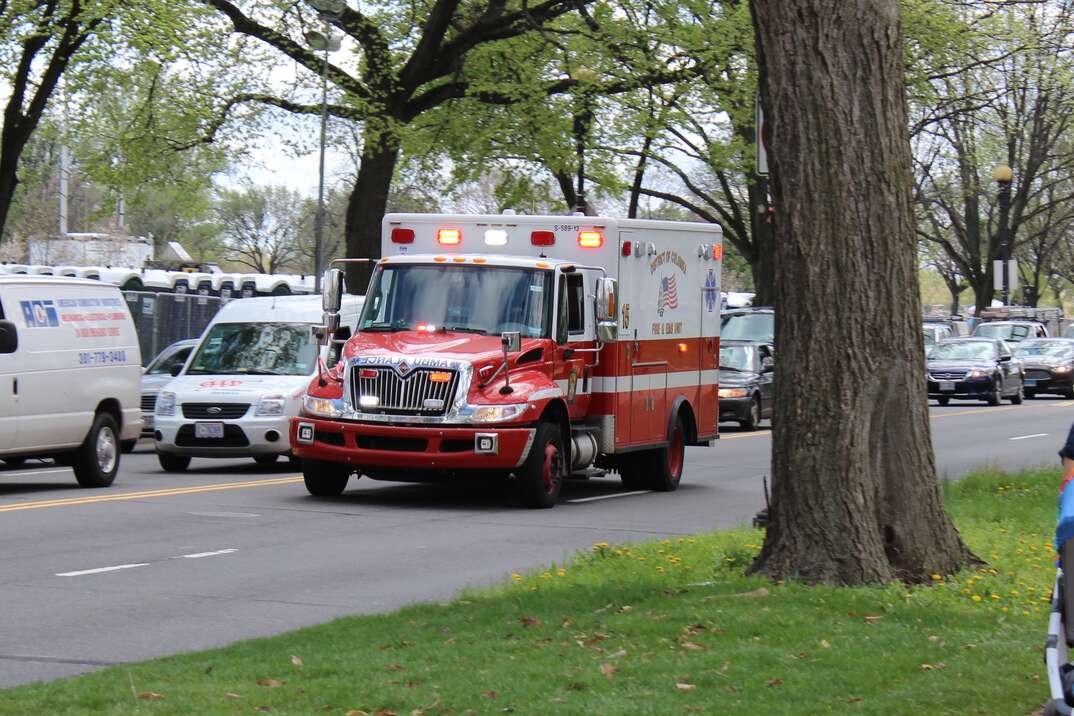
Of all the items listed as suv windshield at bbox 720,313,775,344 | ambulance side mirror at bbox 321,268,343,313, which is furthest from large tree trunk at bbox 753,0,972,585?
suv windshield at bbox 720,313,775,344

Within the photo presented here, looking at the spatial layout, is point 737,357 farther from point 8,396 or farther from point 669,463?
point 8,396

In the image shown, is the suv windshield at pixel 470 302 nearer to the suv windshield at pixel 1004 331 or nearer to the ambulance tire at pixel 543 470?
the ambulance tire at pixel 543 470

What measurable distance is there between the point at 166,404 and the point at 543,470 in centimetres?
602

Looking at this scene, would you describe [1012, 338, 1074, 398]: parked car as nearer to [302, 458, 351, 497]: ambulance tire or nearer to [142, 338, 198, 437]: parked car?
[142, 338, 198, 437]: parked car

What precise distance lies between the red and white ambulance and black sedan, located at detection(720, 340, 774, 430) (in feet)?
38.6

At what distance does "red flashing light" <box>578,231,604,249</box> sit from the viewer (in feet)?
60.1

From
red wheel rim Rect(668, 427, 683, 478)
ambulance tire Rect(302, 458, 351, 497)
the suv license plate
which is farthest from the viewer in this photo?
the suv license plate

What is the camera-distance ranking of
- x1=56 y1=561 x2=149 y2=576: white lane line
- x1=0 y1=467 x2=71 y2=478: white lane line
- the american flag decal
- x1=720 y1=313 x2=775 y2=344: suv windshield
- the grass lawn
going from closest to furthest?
the grass lawn < x1=56 y1=561 x2=149 y2=576: white lane line < the american flag decal < x1=0 y1=467 x2=71 y2=478: white lane line < x1=720 y1=313 x2=775 y2=344: suv windshield

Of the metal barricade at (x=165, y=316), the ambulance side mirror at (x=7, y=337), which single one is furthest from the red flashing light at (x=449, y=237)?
the metal barricade at (x=165, y=316)

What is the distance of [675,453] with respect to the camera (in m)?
20.1

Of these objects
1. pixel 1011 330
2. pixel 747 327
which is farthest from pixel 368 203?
pixel 1011 330

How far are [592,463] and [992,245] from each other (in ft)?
154

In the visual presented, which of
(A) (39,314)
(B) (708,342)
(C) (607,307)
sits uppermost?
(C) (607,307)

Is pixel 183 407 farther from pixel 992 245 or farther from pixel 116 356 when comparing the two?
pixel 992 245
